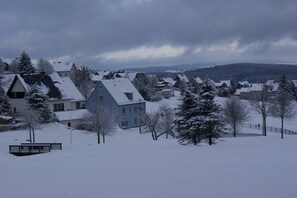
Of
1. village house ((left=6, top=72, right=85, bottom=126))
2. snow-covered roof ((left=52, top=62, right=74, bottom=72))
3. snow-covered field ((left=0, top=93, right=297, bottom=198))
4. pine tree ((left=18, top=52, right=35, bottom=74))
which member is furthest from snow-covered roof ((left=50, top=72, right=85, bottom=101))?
snow-covered roof ((left=52, top=62, right=74, bottom=72))

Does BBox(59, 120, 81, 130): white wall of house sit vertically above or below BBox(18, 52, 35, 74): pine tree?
below

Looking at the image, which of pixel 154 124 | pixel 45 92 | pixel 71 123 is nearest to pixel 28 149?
pixel 71 123

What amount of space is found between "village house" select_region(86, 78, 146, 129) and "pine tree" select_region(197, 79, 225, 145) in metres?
28.8

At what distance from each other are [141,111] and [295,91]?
2342 inches

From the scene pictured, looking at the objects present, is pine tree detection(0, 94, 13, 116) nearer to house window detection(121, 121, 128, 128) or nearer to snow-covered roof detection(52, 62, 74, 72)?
house window detection(121, 121, 128, 128)

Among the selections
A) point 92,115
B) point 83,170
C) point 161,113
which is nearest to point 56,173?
point 83,170

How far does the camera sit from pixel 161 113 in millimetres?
50781

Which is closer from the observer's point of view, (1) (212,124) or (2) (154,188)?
(2) (154,188)

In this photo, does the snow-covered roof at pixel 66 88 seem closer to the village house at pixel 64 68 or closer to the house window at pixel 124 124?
the house window at pixel 124 124

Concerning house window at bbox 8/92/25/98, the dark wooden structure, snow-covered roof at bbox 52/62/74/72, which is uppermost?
snow-covered roof at bbox 52/62/74/72

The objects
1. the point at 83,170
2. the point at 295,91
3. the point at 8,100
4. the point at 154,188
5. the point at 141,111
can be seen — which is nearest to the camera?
the point at 154,188

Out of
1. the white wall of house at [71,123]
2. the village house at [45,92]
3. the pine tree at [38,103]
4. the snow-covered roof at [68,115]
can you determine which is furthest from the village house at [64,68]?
the pine tree at [38,103]

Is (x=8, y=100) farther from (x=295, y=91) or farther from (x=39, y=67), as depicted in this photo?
(x=295, y=91)

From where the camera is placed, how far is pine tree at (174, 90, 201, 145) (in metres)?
27.8
